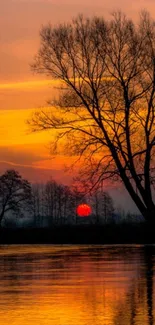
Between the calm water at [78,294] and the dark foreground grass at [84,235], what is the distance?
2437 cm

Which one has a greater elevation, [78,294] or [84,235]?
[84,235]

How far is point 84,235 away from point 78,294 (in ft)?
125

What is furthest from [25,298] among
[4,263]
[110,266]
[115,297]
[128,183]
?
[128,183]

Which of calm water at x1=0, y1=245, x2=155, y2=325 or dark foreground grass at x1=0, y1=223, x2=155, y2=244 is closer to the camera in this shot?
calm water at x1=0, y1=245, x2=155, y2=325

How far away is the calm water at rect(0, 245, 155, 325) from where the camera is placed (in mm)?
13617

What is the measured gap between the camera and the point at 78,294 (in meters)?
17.5

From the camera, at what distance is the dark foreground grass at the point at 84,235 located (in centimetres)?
5216

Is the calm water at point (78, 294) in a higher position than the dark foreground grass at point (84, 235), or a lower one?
lower

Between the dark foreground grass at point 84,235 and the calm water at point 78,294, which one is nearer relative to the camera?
the calm water at point 78,294

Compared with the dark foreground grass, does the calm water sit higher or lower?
lower

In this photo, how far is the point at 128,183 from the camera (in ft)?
153

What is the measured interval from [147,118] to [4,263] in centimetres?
1937

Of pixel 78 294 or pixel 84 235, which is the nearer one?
pixel 78 294

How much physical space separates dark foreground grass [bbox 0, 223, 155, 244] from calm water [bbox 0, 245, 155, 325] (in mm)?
24366
